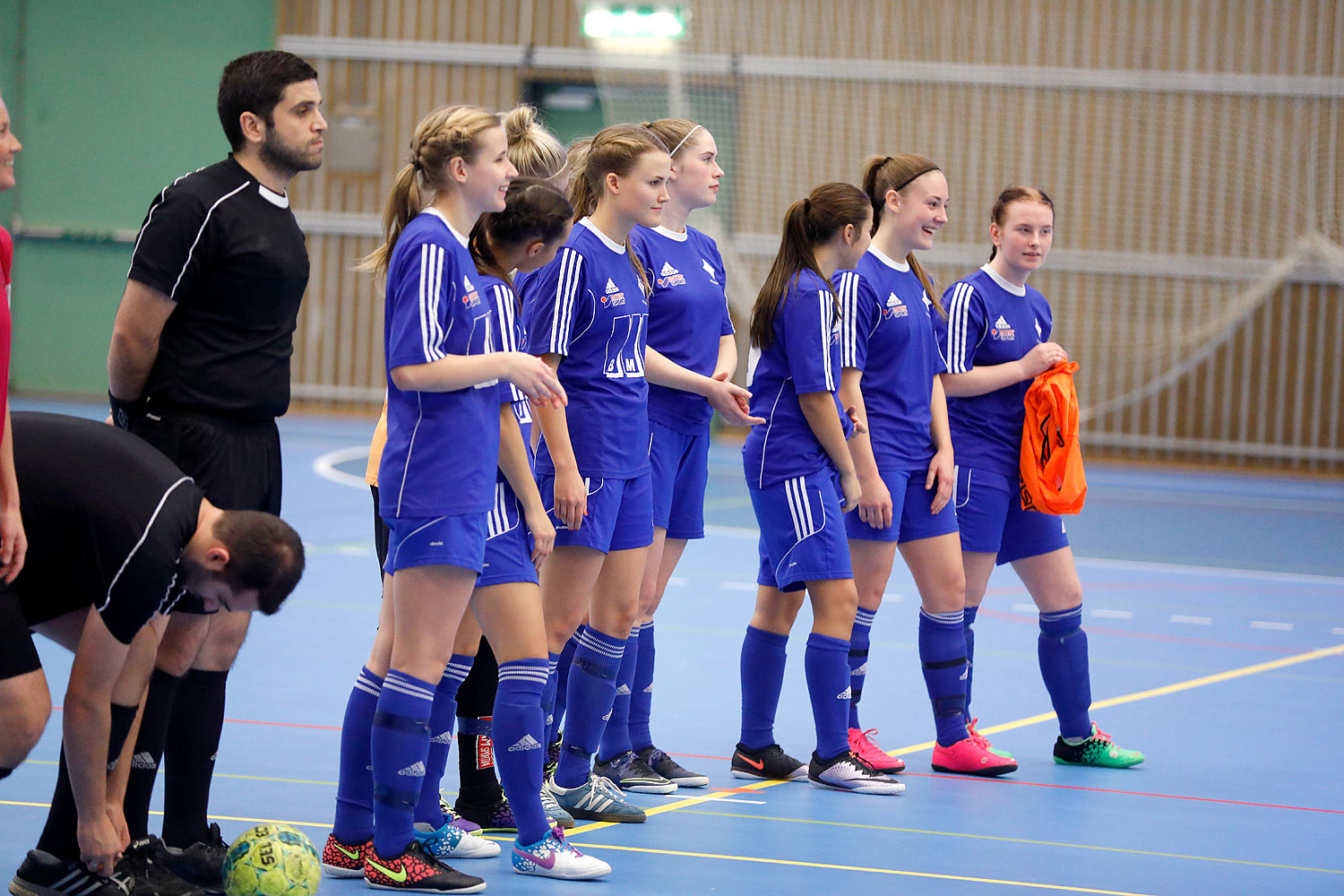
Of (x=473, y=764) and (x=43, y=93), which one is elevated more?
(x=43, y=93)

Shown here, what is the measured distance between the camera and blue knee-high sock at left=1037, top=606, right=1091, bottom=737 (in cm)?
482

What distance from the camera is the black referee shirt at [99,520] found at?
2.80 meters

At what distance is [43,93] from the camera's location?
703 inches

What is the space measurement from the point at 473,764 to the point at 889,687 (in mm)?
2387

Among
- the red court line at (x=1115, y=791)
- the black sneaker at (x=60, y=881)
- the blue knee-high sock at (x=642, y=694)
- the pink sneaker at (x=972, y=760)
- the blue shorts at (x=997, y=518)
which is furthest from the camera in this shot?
the blue shorts at (x=997, y=518)

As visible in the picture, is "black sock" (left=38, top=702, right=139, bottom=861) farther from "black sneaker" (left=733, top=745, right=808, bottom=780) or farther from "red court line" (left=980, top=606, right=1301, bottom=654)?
"red court line" (left=980, top=606, right=1301, bottom=654)

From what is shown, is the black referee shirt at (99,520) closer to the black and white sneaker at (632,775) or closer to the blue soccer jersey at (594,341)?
the blue soccer jersey at (594,341)

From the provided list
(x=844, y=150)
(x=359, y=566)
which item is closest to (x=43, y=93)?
(x=844, y=150)

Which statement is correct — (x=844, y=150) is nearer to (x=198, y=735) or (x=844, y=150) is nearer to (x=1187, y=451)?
(x=1187, y=451)

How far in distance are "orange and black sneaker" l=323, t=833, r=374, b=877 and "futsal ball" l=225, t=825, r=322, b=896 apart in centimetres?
22

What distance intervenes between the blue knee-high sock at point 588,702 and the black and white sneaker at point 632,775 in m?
0.23

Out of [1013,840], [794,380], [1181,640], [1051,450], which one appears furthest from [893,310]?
[1181,640]

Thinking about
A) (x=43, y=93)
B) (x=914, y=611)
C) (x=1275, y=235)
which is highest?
(x=43, y=93)

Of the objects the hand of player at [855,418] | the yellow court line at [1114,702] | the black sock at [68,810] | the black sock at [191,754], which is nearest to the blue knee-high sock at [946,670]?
the yellow court line at [1114,702]
